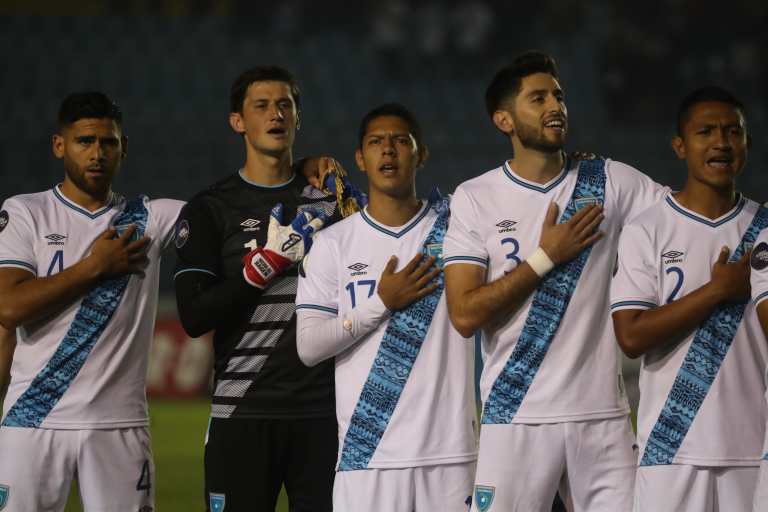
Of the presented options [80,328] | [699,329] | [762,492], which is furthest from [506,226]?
[80,328]

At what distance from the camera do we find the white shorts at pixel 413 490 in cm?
404

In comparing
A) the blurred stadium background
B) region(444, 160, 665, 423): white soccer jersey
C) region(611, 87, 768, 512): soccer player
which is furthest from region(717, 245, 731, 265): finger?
the blurred stadium background

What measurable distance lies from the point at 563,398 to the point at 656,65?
51.4 feet

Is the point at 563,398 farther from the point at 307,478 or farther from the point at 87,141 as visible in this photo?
the point at 87,141

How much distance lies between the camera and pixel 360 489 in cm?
410

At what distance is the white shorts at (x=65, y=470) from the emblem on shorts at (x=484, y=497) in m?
1.50

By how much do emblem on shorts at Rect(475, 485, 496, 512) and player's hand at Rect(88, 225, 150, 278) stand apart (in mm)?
1769

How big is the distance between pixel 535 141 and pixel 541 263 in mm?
535

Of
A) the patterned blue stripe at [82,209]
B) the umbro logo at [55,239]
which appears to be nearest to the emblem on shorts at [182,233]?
the patterned blue stripe at [82,209]

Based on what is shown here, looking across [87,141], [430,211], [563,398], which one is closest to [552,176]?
[430,211]

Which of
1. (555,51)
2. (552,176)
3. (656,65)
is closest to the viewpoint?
(552,176)

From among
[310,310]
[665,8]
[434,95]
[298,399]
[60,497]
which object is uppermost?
[665,8]

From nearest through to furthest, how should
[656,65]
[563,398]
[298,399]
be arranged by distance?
[563,398], [298,399], [656,65]

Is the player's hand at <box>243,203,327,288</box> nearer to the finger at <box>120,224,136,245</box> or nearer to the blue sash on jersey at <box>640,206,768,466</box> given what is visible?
the finger at <box>120,224,136,245</box>
